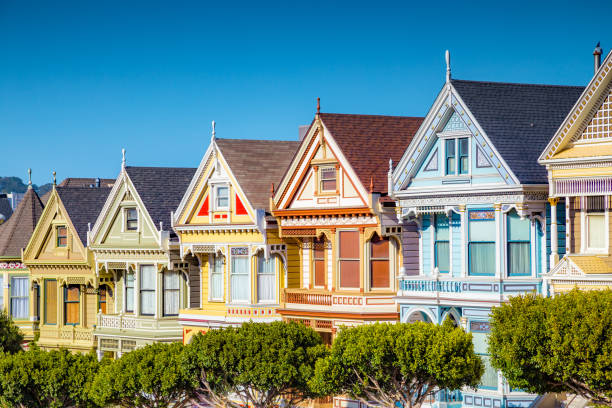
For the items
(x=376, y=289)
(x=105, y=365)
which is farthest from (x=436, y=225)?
(x=105, y=365)

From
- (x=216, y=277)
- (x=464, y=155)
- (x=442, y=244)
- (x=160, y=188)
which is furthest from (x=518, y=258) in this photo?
→ (x=160, y=188)

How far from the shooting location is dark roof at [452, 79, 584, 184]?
38531mm

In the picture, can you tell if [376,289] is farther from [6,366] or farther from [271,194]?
[6,366]

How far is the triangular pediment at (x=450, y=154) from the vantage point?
38875mm

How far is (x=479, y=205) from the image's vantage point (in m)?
39.4

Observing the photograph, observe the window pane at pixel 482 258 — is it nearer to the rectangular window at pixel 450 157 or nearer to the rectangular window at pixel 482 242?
the rectangular window at pixel 482 242

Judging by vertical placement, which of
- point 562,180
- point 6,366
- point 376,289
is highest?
point 562,180

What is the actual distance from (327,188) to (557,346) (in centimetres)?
1475

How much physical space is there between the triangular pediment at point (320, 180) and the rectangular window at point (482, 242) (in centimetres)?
489

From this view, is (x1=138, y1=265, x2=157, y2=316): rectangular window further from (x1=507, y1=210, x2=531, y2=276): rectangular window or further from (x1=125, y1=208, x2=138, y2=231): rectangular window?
(x1=507, y1=210, x2=531, y2=276): rectangular window

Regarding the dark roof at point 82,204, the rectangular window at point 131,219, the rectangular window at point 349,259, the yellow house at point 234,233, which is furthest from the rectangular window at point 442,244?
the dark roof at point 82,204

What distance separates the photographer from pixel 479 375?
37625 millimetres

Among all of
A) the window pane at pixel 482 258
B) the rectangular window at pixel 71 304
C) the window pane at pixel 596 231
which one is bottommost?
the rectangular window at pixel 71 304

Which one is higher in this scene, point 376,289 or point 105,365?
point 376,289
